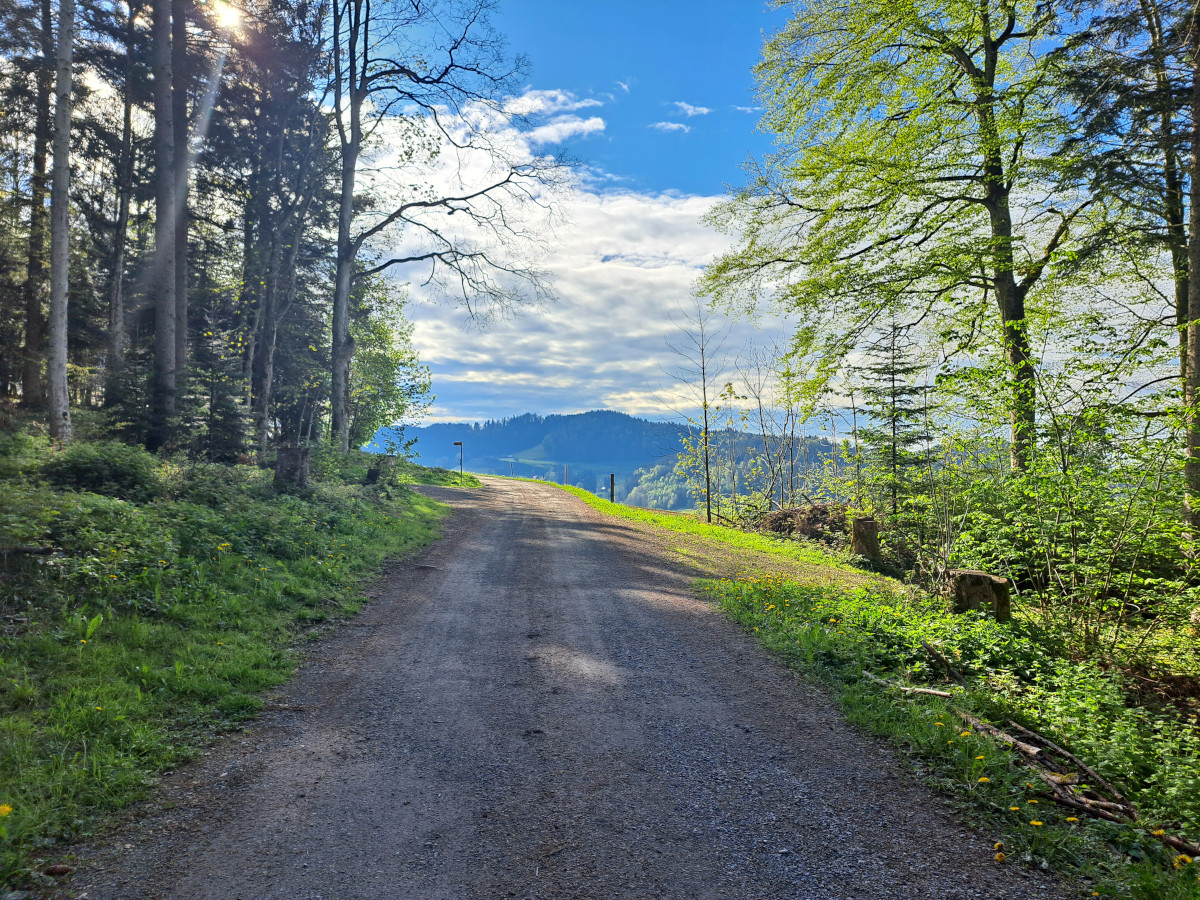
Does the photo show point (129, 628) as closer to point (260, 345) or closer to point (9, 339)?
point (9, 339)

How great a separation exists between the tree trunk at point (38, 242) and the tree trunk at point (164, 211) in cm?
411

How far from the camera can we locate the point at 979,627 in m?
6.50

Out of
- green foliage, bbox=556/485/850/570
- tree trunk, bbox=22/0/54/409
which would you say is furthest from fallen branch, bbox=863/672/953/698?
tree trunk, bbox=22/0/54/409

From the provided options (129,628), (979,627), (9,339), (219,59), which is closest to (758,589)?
(979,627)

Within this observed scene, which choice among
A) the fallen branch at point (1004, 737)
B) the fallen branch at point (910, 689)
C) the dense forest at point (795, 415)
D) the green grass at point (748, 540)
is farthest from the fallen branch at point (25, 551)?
the green grass at point (748, 540)

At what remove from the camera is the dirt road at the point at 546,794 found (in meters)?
2.87

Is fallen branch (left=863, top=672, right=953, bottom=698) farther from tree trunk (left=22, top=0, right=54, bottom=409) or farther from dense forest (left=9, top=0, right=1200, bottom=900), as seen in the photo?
tree trunk (left=22, top=0, right=54, bottom=409)

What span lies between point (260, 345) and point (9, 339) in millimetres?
8036

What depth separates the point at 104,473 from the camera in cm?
895

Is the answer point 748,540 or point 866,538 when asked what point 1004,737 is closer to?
point 866,538

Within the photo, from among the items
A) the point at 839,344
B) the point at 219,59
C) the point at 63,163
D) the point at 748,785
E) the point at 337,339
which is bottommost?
the point at 748,785

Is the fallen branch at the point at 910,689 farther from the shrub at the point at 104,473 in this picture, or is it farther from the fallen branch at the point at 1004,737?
the shrub at the point at 104,473

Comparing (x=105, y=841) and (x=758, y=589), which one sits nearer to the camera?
(x=105, y=841)

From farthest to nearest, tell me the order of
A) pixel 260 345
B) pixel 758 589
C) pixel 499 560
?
pixel 260 345
pixel 499 560
pixel 758 589
